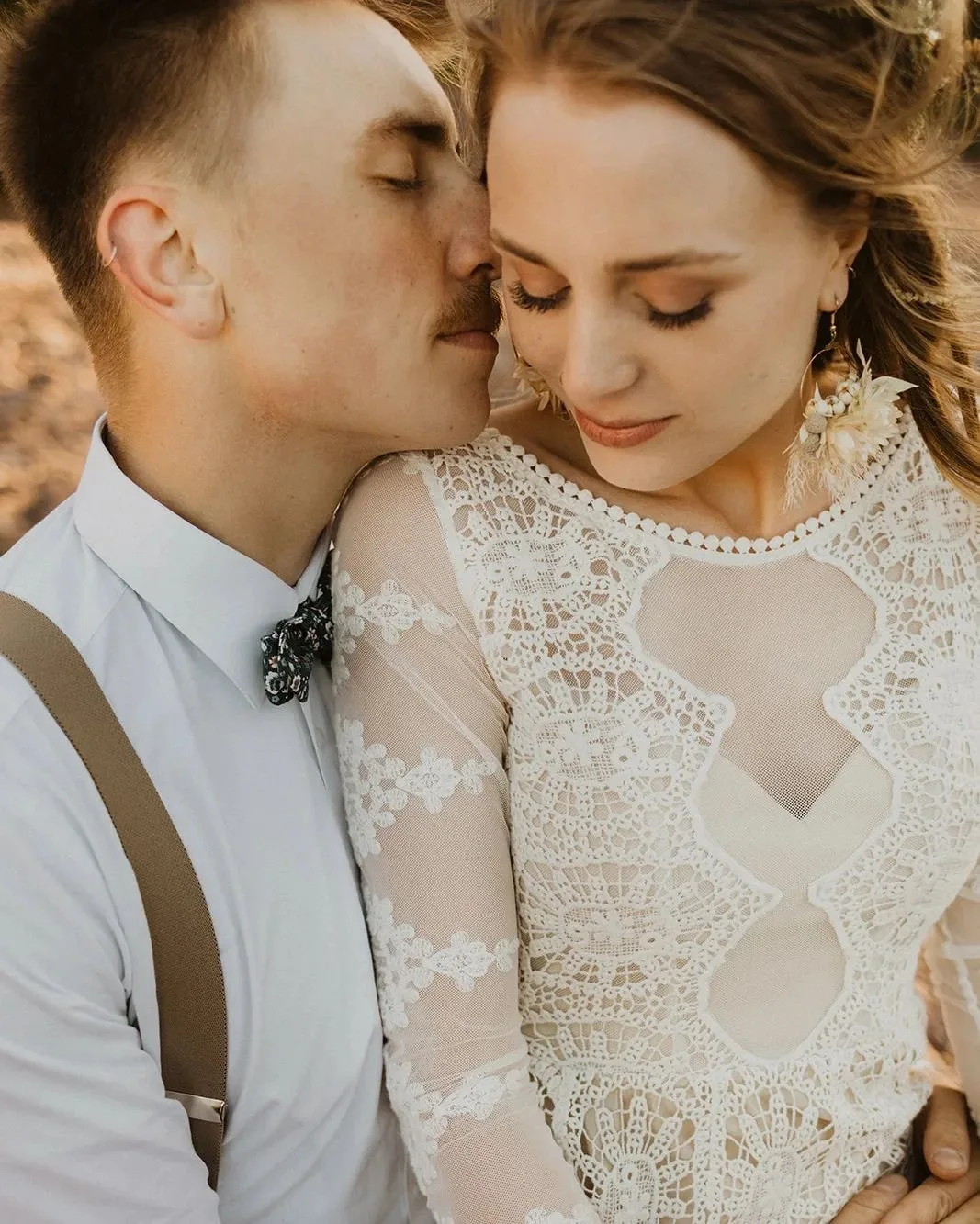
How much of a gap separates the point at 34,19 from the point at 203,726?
112 centimetres

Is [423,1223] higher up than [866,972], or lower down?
lower down

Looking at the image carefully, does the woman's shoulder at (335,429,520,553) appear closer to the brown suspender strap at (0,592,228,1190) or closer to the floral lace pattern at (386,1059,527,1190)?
the brown suspender strap at (0,592,228,1190)

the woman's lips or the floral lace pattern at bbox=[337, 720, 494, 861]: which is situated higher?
the woman's lips

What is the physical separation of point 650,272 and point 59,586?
0.93 meters

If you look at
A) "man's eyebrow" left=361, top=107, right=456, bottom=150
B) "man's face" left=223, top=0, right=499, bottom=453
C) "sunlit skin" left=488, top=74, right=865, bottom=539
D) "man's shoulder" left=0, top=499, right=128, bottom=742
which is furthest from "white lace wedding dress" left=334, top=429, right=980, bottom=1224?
"man's eyebrow" left=361, top=107, right=456, bottom=150

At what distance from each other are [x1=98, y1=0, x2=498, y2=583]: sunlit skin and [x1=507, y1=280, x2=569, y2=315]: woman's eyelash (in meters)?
0.23

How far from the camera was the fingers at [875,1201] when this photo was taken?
1.96m

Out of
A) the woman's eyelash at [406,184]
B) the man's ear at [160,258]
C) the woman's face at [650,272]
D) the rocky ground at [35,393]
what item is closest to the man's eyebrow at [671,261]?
the woman's face at [650,272]

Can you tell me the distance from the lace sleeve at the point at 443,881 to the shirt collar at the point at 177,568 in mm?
201

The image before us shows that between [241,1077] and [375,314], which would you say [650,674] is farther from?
[241,1077]

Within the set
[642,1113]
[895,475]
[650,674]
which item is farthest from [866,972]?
[895,475]

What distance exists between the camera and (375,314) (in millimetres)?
1860

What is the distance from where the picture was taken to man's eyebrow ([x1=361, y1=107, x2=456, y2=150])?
1.83 meters

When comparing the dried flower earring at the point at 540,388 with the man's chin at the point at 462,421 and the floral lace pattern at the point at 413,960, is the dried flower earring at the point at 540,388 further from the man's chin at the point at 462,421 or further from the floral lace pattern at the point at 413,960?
the floral lace pattern at the point at 413,960
